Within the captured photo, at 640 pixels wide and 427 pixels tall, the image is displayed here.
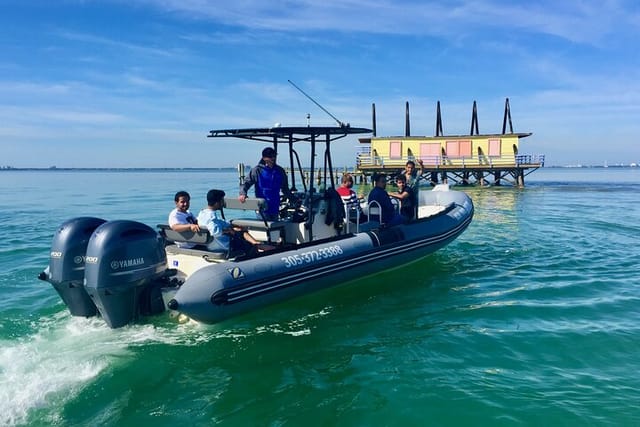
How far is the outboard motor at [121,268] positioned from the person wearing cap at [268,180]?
1.73 metres

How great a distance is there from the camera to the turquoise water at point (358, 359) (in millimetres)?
3807

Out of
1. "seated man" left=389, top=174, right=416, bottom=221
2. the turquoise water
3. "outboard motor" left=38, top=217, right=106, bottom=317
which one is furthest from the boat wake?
"seated man" left=389, top=174, right=416, bottom=221

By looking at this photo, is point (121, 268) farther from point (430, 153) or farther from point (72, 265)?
point (430, 153)

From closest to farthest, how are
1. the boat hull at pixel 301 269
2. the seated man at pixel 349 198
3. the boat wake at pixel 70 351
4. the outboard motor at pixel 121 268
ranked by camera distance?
the boat wake at pixel 70 351, the outboard motor at pixel 121 268, the boat hull at pixel 301 269, the seated man at pixel 349 198

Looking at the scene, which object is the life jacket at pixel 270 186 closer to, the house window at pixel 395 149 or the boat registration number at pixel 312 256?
the boat registration number at pixel 312 256

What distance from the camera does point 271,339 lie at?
5199 millimetres

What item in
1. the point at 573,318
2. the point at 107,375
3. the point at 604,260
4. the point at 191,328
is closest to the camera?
the point at 107,375

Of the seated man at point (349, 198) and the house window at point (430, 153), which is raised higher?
the house window at point (430, 153)

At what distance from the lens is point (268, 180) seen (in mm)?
6293

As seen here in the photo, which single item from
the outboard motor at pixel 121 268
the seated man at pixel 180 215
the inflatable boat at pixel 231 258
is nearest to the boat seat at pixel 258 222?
the inflatable boat at pixel 231 258

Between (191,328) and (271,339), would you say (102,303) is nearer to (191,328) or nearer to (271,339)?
(191,328)

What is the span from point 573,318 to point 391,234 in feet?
8.54

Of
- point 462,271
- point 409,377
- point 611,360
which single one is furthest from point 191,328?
point 462,271

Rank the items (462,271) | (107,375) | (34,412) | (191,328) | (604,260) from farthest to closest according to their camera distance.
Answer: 1. (604,260)
2. (462,271)
3. (191,328)
4. (107,375)
5. (34,412)
